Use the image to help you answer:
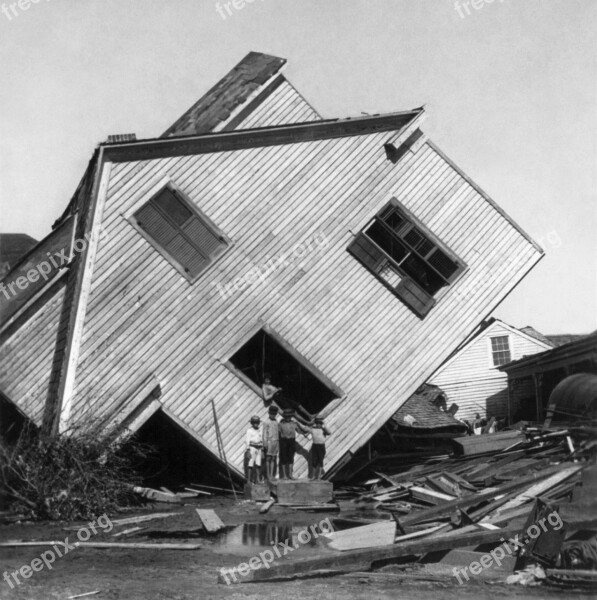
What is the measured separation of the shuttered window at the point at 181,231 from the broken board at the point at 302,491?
532 cm

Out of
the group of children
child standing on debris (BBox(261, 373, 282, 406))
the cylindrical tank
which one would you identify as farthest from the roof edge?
the cylindrical tank

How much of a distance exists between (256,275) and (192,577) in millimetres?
9874

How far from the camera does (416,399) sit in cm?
3083

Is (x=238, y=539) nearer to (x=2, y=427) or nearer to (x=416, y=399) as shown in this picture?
(x=2, y=427)

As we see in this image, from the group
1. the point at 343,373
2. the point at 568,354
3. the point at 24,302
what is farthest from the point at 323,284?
the point at 568,354

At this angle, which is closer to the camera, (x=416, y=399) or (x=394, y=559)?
(x=394, y=559)

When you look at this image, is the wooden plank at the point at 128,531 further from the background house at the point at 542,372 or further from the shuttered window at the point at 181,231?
the background house at the point at 542,372

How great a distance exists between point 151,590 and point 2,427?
1060cm

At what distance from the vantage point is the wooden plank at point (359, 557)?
886cm

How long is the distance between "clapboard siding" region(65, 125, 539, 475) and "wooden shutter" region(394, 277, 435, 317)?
24 centimetres

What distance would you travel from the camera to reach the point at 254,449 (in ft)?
55.4

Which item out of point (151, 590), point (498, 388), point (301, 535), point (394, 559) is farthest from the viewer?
point (498, 388)

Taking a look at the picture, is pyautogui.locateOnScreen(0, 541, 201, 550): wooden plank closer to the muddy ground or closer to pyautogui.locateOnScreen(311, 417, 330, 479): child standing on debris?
the muddy ground

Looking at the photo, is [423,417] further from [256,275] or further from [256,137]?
[256,137]
